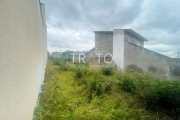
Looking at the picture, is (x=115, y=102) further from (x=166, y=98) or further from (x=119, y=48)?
(x=119, y=48)

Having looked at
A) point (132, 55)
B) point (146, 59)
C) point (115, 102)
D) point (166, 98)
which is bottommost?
point (115, 102)

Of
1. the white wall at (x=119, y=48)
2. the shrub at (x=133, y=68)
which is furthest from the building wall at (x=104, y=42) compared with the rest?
the shrub at (x=133, y=68)

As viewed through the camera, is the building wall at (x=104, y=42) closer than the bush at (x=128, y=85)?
No

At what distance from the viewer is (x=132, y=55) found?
22.6 feet

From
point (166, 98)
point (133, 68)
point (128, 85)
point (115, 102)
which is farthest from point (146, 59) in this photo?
point (115, 102)

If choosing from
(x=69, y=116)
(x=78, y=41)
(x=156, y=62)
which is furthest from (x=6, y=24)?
(x=78, y=41)

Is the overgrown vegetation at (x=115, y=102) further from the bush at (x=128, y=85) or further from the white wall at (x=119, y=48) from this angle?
the white wall at (x=119, y=48)

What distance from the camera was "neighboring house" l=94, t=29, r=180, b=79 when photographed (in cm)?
493

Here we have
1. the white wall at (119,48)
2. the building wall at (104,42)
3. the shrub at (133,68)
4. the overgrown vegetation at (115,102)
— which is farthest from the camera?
the building wall at (104,42)

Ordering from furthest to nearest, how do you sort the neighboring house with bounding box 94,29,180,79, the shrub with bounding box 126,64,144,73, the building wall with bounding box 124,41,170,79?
the shrub with bounding box 126,64,144,73 < the building wall with bounding box 124,41,170,79 < the neighboring house with bounding box 94,29,180,79

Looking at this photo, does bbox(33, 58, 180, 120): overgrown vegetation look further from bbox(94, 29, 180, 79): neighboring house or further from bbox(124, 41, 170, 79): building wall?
bbox(124, 41, 170, 79): building wall

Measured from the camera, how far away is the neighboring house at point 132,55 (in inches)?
194

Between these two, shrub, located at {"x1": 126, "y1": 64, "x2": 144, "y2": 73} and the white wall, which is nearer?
shrub, located at {"x1": 126, "y1": 64, "x2": 144, "y2": 73}

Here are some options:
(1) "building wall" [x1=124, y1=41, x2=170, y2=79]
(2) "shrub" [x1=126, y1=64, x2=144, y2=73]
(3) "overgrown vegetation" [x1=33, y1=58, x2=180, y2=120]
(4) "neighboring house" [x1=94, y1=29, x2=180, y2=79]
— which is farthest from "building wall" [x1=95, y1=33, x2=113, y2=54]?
(3) "overgrown vegetation" [x1=33, y1=58, x2=180, y2=120]
